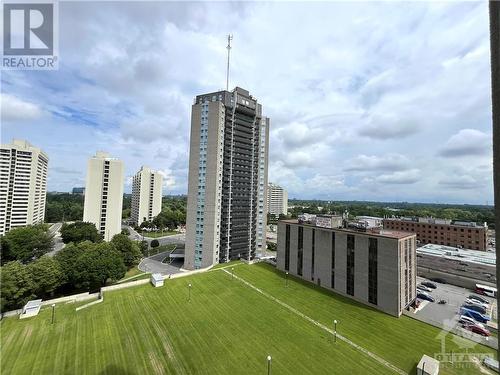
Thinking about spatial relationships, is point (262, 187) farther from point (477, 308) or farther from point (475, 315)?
point (475, 315)

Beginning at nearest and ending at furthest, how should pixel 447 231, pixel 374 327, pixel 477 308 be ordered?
pixel 374 327 < pixel 477 308 < pixel 447 231

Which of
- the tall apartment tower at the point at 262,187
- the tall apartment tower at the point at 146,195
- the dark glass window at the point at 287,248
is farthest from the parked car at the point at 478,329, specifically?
the tall apartment tower at the point at 146,195

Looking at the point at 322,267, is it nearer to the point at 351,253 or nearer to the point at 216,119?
the point at 351,253

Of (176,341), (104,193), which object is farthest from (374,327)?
(104,193)

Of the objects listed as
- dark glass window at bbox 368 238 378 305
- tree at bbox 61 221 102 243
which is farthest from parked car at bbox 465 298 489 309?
tree at bbox 61 221 102 243

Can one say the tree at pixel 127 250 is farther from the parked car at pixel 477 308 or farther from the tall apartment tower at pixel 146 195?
the tall apartment tower at pixel 146 195

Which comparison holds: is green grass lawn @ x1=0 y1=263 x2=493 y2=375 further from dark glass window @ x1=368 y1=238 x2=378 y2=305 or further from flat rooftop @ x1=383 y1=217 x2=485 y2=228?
flat rooftop @ x1=383 y1=217 x2=485 y2=228

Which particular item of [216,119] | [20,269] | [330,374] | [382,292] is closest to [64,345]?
[20,269]
